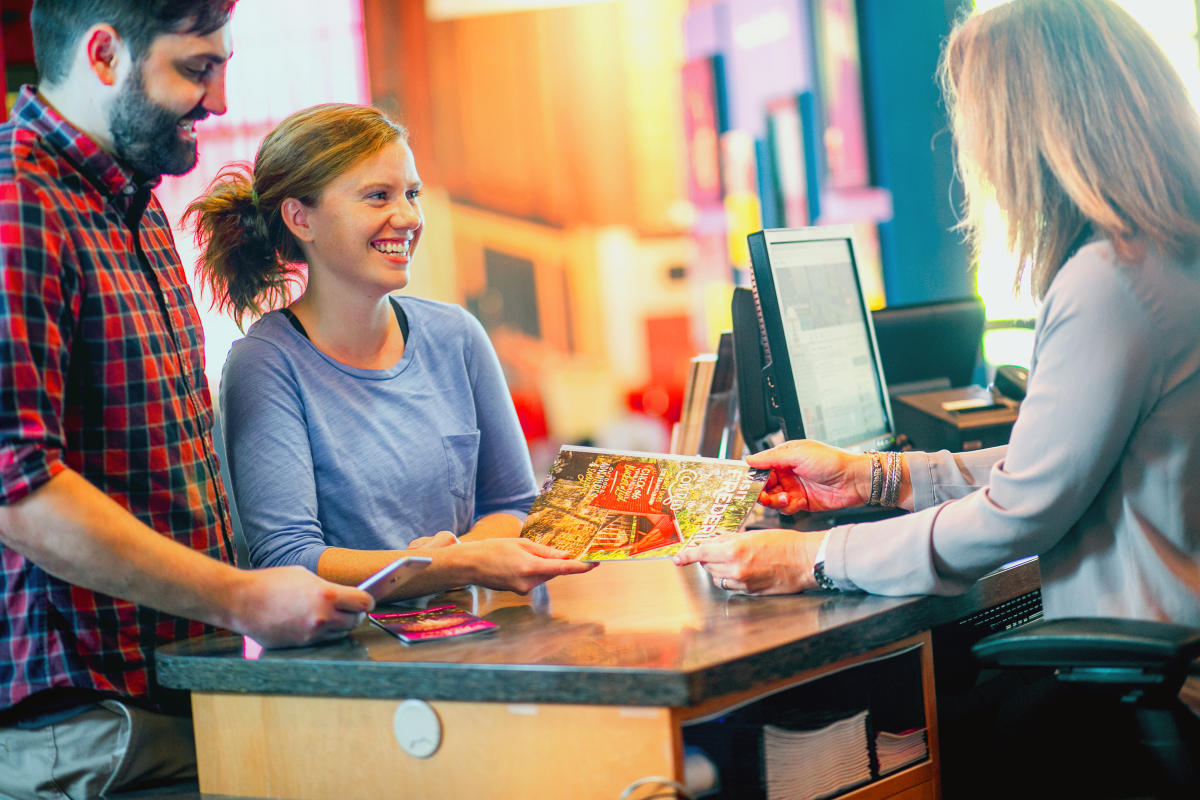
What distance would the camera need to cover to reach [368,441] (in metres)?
1.67

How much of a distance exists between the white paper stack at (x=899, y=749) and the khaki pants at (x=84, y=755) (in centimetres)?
87

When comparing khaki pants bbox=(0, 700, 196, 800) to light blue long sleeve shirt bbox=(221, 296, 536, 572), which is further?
light blue long sleeve shirt bbox=(221, 296, 536, 572)

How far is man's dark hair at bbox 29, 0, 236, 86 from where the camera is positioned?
129 cm

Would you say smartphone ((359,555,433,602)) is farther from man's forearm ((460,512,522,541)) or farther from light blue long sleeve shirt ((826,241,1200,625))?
light blue long sleeve shirt ((826,241,1200,625))

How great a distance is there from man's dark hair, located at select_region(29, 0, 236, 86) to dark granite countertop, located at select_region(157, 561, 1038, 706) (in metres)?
0.73

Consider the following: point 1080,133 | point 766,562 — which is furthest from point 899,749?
point 1080,133

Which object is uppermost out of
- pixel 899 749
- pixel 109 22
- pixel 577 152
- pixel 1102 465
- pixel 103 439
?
pixel 577 152

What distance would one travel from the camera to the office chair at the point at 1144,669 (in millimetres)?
1036

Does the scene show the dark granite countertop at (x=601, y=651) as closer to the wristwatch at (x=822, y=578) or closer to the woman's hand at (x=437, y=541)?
the wristwatch at (x=822, y=578)

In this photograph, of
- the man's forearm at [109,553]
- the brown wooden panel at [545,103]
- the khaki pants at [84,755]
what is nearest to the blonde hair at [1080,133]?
the man's forearm at [109,553]

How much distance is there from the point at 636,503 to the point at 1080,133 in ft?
2.38

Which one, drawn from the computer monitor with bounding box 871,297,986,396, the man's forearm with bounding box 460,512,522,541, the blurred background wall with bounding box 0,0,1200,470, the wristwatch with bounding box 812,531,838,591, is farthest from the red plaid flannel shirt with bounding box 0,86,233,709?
the blurred background wall with bounding box 0,0,1200,470

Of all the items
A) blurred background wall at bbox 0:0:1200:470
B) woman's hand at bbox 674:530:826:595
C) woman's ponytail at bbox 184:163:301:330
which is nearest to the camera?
woman's hand at bbox 674:530:826:595

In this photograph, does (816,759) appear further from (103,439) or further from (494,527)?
(103,439)
